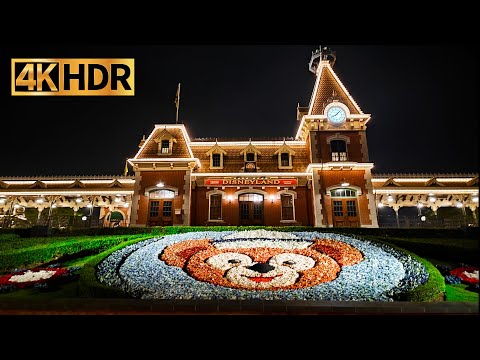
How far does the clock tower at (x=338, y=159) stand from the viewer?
65.0ft

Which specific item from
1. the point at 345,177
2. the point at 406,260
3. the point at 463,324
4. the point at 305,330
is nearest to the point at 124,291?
the point at 305,330

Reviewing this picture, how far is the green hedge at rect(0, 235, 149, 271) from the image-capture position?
1138cm

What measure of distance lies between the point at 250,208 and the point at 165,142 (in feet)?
24.0

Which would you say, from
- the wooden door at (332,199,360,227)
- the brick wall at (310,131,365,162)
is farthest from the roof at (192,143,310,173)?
the wooden door at (332,199,360,227)

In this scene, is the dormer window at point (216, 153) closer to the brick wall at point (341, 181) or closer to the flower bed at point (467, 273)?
the brick wall at point (341, 181)

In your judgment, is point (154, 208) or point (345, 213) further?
point (154, 208)

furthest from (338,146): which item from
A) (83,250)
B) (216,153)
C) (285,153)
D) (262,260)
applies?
(83,250)

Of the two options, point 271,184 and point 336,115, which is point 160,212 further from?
point 336,115

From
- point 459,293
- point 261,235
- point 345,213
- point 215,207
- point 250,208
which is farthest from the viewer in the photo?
point 215,207

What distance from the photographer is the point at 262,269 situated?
9766 millimetres

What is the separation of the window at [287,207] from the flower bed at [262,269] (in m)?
7.60

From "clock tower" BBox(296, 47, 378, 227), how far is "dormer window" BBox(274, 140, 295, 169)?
139 centimetres

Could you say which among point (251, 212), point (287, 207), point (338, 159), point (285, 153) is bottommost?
point (251, 212)

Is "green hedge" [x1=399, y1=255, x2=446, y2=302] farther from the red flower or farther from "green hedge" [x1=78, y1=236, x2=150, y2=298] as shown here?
the red flower
